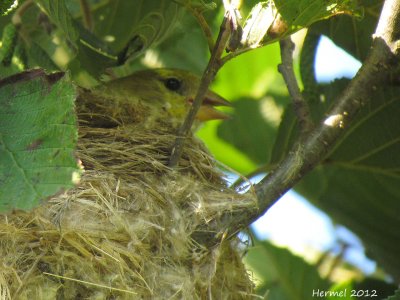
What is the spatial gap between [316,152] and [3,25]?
1376 millimetres

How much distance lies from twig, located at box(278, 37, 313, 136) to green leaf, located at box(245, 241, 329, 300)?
0.80m

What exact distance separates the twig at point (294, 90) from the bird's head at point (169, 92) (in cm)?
82

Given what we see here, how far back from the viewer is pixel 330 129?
2.73 metres

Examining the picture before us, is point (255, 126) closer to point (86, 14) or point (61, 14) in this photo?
point (86, 14)

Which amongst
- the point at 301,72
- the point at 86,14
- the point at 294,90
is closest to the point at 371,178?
the point at 301,72

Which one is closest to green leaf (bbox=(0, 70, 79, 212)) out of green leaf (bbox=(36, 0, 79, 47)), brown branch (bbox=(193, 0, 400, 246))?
green leaf (bbox=(36, 0, 79, 47))

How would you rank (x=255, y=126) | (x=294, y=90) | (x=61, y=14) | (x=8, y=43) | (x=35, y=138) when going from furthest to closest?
(x=255, y=126) < (x=8, y=43) < (x=294, y=90) < (x=61, y=14) < (x=35, y=138)

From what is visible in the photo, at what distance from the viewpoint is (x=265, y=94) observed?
4.27m

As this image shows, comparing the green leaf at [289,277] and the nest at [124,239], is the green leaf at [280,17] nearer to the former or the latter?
the nest at [124,239]

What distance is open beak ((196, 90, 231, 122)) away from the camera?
383cm

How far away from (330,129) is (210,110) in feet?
3.84

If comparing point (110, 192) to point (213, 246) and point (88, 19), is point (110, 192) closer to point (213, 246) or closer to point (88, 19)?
point (213, 246)

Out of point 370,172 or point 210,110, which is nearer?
point 370,172

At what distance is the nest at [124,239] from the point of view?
2.52 m
